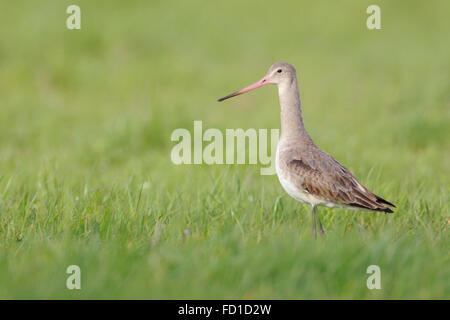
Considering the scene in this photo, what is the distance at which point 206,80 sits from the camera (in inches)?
499

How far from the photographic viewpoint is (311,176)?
16.0 ft

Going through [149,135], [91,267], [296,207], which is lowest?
[91,267]

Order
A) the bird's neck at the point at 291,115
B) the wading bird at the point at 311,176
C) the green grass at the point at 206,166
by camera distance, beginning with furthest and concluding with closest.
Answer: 1. the bird's neck at the point at 291,115
2. the wading bird at the point at 311,176
3. the green grass at the point at 206,166

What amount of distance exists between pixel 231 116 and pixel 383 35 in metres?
6.94

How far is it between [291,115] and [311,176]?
27.0 inches

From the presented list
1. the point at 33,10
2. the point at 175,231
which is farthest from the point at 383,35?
the point at 175,231

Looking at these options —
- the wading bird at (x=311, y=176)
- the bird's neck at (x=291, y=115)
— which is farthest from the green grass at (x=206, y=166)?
the bird's neck at (x=291, y=115)

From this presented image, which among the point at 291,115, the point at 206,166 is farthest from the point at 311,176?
the point at 206,166

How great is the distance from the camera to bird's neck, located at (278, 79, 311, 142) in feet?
17.4

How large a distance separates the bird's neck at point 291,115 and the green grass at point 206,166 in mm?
577

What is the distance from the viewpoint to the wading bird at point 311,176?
479 centimetres

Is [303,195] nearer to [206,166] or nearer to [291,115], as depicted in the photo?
[291,115]

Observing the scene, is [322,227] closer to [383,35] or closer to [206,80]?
[206,80]

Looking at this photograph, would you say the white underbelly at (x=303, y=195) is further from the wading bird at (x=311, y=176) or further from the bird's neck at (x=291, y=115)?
the bird's neck at (x=291, y=115)
